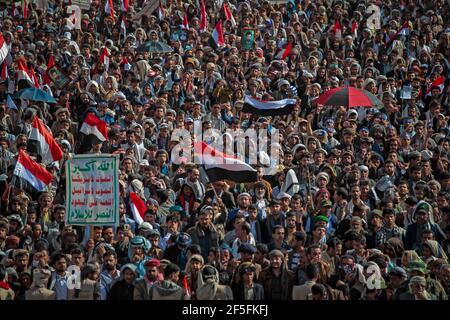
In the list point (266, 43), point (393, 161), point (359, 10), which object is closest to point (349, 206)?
point (393, 161)

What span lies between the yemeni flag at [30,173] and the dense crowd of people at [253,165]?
0.53 feet

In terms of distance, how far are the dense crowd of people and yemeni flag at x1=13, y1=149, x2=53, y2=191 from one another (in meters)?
0.16

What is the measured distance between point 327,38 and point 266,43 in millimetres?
1216

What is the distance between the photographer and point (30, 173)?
1748cm

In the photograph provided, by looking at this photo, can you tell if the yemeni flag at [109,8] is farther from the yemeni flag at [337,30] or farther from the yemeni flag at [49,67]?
the yemeni flag at [337,30]

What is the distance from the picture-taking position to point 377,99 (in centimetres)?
2072

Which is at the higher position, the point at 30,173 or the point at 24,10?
the point at 24,10

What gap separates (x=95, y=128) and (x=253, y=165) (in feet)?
8.19

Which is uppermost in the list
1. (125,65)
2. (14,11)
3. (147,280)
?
(14,11)

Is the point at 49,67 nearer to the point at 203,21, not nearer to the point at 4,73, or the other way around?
the point at 4,73

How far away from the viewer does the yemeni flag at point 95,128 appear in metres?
19.5

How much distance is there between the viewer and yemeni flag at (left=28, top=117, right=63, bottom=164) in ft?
60.2

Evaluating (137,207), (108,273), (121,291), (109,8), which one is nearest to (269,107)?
(137,207)
